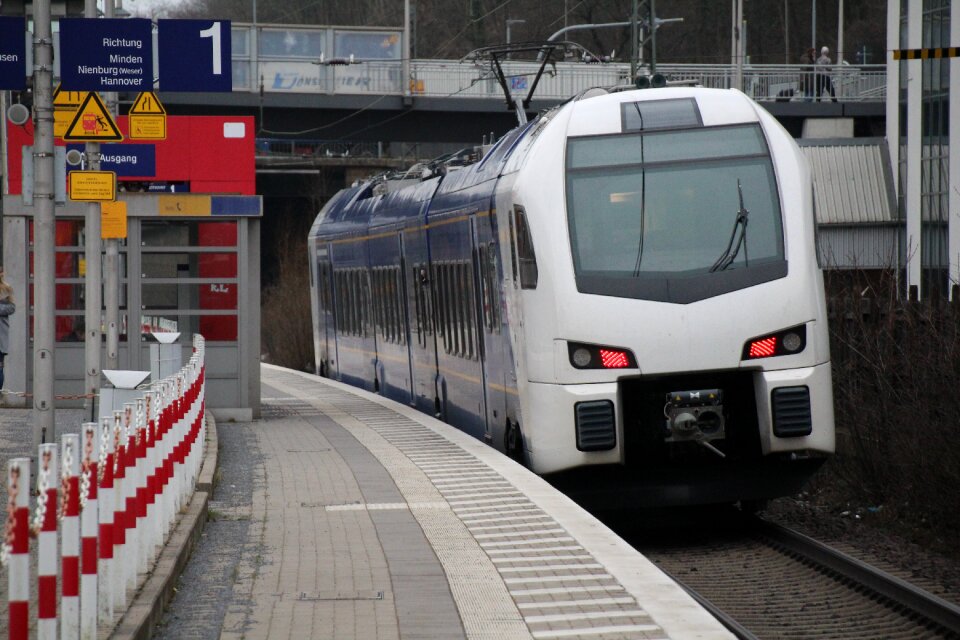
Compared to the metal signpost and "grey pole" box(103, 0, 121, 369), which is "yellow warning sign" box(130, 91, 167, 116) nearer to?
"grey pole" box(103, 0, 121, 369)

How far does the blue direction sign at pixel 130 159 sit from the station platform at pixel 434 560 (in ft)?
16.0

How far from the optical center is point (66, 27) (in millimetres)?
13758

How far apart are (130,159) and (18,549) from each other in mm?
14082

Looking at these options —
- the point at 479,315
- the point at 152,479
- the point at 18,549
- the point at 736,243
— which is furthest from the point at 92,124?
the point at 18,549

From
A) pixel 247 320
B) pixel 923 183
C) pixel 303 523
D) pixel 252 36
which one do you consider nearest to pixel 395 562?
pixel 303 523

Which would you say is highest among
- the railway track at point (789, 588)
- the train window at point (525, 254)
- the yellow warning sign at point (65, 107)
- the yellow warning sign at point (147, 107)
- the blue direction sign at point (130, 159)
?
the yellow warning sign at point (147, 107)

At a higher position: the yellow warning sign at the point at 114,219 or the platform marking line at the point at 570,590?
the yellow warning sign at the point at 114,219

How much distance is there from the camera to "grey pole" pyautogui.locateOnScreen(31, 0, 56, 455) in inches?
504

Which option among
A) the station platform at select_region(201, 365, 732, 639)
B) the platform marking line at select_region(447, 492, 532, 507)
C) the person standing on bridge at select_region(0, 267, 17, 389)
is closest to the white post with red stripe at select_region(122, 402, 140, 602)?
the station platform at select_region(201, 365, 732, 639)

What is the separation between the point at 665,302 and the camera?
11969 millimetres

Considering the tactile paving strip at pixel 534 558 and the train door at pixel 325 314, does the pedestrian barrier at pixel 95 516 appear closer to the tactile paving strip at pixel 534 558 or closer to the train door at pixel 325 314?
the tactile paving strip at pixel 534 558

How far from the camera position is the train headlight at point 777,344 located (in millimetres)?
11977

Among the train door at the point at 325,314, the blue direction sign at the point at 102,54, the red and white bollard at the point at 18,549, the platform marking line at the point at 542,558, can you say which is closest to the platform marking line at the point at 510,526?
the platform marking line at the point at 542,558

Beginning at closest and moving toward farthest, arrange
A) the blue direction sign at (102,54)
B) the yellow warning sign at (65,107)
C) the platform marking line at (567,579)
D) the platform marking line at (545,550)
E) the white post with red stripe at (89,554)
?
1. the white post with red stripe at (89,554)
2. the platform marking line at (567,579)
3. the platform marking line at (545,550)
4. the blue direction sign at (102,54)
5. the yellow warning sign at (65,107)
